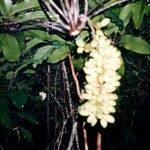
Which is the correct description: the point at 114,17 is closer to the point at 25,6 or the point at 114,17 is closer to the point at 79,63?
the point at 79,63

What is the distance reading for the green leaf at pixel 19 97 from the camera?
113 cm

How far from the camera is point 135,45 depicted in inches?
40.4

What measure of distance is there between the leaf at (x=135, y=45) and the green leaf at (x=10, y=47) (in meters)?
0.35

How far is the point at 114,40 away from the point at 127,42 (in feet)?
0.17

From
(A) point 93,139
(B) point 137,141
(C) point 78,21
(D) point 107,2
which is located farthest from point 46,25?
(B) point 137,141

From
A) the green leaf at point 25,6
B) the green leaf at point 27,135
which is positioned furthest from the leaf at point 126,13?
Result: the green leaf at point 27,135

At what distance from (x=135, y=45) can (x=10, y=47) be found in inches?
16.3

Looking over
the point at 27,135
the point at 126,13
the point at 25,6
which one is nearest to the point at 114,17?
the point at 126,13

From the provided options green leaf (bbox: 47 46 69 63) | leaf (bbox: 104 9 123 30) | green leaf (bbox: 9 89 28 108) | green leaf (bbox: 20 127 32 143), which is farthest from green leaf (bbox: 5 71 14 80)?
green leaf (bbox: 20 127 32 143)

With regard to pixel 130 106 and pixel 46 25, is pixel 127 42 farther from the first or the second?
pixel 130 106

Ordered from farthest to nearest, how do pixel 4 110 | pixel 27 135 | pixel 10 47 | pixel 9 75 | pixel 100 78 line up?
pixel 27 135
pixel 9 75
pixel 4 110
pixel 10 47
pixel 100 78

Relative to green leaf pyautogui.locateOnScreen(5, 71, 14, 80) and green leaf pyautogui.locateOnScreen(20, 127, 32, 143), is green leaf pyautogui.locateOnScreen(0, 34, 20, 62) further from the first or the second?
green leaf pyautogui.locateOnScreen(20, 127, 32, 143)

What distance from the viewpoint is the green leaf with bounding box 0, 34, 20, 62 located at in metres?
1.00

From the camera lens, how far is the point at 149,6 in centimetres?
108
